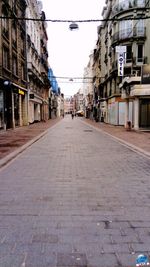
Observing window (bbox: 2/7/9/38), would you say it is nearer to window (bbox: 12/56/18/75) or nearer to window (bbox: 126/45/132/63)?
window (bbox: 12/56/18/75)

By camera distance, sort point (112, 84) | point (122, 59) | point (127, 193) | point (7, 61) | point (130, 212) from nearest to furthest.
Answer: point (130, 212)
point (127, 193)
point (7, 61)
point (122, 59)
point (112, 84)

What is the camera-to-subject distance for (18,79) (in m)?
29.5

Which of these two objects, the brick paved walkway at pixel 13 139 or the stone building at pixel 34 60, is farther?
the stone building at pixel 34 60

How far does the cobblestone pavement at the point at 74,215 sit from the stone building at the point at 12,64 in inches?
650

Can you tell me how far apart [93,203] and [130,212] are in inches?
29.1

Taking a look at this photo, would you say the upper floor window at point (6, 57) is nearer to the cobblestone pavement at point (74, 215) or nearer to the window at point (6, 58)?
the window at point (6, 58)

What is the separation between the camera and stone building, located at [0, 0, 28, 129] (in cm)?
2319

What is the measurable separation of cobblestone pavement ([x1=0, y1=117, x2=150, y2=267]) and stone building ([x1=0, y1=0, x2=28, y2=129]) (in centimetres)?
1652

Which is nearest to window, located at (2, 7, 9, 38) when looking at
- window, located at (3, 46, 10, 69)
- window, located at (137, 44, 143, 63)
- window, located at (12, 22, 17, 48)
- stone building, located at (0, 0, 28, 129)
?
stone building, located at (0, 0, 28, 129)

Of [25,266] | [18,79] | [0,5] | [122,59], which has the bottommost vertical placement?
[25,266]

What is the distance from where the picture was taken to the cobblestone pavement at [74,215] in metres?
3.24

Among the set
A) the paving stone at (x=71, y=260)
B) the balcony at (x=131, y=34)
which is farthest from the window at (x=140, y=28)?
the paving stone at (x=71, y=260)

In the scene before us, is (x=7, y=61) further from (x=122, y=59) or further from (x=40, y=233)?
(x=40, y=233)

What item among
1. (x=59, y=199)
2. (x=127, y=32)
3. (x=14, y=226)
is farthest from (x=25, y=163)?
(x=127, y=32)
